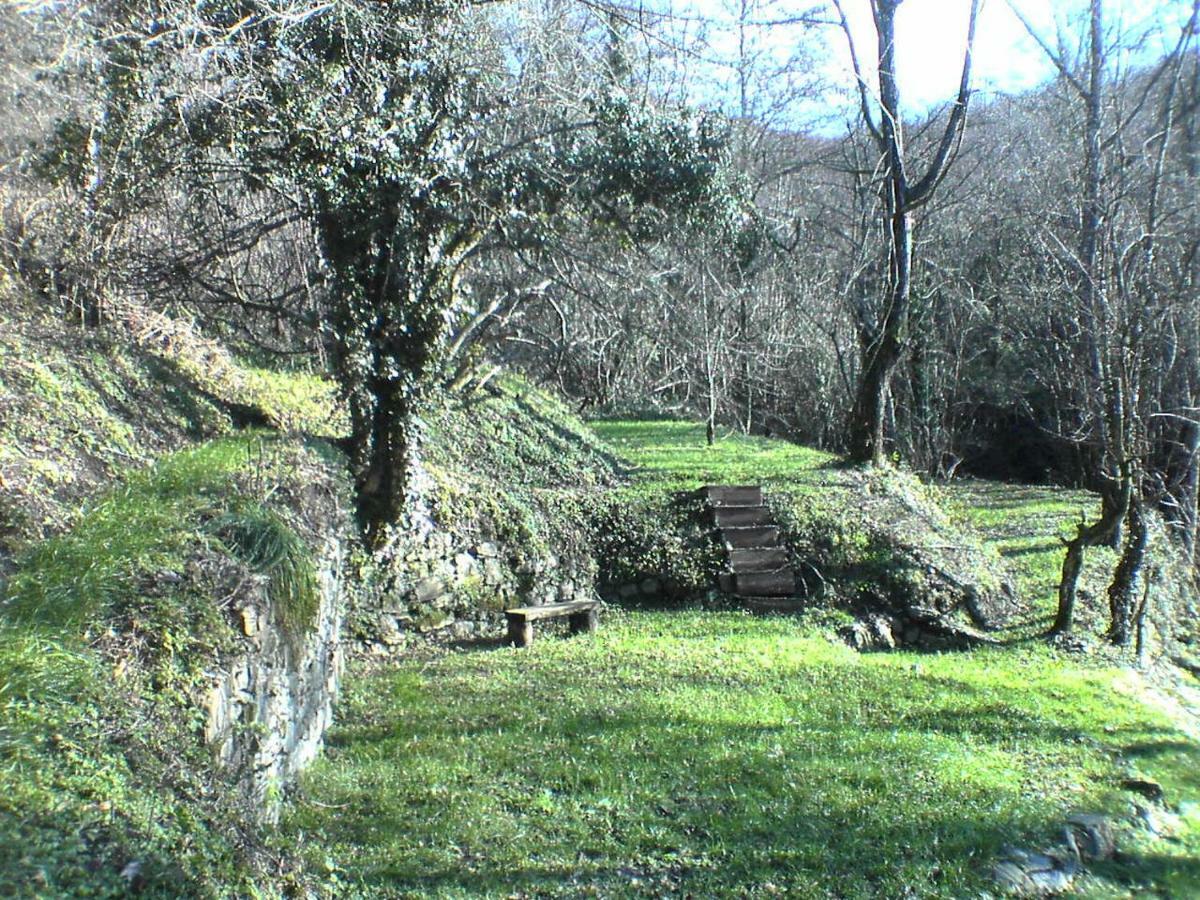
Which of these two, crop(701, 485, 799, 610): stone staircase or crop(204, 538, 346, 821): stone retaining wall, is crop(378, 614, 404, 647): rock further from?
crop(701, 485, 799, 610): stone staircase

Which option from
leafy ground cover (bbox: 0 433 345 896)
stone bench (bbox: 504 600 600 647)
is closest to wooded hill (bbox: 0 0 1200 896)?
leafy ground cover (bbox: 0 433 345 896)

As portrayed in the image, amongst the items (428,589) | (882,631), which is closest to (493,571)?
(428,589)

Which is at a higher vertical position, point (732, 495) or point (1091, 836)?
point (732, 495)

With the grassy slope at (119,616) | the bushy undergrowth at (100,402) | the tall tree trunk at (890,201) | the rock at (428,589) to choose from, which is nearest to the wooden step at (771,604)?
the rock at (428,589)

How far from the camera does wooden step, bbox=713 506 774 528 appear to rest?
38.4ft

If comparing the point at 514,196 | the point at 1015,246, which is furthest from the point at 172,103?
the point at 1015,246

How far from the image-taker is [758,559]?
1126cm

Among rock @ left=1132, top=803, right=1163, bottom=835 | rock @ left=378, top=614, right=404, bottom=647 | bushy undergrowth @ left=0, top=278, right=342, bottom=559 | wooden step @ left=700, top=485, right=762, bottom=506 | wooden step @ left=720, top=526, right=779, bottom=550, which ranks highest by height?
bushy undergrowth @ left=0, top=278, right=342, bottom=559

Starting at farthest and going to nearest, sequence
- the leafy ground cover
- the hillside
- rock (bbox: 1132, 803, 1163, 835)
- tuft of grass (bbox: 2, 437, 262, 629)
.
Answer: rock (bbox: 1132, 803, 1163, 835) → tuft of grass (bbox: 2, 437, 262, 629) → the hillside → the leafy ground cover

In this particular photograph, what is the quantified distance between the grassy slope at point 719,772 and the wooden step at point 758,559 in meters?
1.76

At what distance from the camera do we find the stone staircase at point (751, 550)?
10.9 m

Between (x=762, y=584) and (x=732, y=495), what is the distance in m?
1.51

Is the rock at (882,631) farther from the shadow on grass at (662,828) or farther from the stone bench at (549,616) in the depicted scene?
the shadow on grass at (662,828)

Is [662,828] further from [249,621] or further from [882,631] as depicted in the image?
[882,631]
